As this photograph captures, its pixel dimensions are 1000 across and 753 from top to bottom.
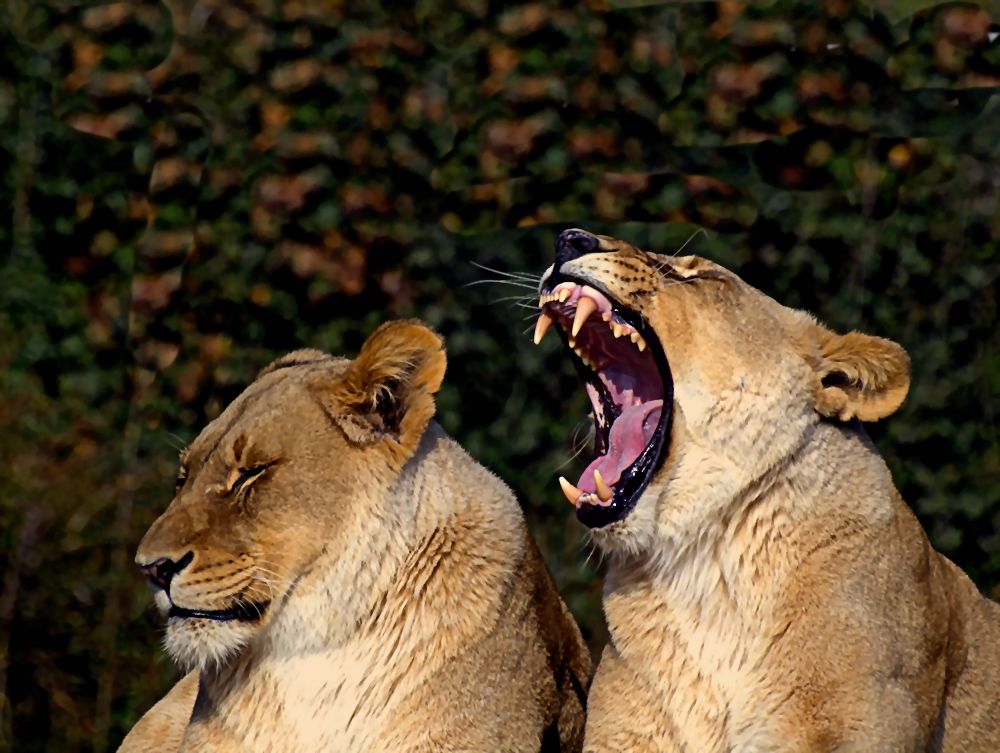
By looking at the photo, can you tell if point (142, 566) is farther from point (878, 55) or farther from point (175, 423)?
point (878, 55)

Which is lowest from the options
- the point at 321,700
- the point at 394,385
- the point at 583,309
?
the point at 321,700

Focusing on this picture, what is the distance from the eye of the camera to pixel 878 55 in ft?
23.4

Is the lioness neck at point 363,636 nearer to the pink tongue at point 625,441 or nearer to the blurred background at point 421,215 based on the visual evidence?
the pink tongue at point 625,441

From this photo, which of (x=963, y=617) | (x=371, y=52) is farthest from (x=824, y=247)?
(x=963, y=617)

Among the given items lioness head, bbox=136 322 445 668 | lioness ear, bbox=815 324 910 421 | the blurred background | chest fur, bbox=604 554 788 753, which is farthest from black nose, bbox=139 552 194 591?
the blurred background

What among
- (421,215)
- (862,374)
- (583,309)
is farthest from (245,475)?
(421,215)

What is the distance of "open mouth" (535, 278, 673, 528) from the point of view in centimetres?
484

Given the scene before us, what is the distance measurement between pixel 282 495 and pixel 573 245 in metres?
0.93

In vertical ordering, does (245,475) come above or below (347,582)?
above

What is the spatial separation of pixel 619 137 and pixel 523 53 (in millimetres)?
461

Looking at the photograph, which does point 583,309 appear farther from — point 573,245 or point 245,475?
point 245,475

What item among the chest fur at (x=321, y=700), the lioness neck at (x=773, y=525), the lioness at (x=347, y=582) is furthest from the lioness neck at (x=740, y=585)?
the chest fur at (x=321, y=700)

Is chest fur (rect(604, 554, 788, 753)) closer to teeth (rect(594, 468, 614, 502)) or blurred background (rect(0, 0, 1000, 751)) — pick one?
teeth (rect(594, 468, 614, 502))

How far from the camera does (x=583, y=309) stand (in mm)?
4918
